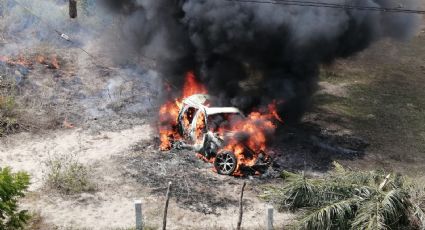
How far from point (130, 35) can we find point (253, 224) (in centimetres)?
1063

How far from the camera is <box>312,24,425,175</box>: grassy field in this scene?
14.1m

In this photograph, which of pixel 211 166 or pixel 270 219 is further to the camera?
pixel 211 166

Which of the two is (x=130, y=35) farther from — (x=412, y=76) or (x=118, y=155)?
(x=412, y=76)

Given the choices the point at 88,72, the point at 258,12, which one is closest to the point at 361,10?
the point at 258,12

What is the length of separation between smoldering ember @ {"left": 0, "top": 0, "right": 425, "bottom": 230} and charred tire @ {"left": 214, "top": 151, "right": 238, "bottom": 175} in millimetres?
33

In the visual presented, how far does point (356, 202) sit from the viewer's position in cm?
844

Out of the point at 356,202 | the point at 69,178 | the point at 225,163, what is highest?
the point at 225,163

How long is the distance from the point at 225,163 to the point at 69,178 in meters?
3.62

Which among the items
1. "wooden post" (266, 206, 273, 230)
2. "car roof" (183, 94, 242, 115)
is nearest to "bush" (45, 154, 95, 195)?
"car roof" (183, 94, 242, 115)

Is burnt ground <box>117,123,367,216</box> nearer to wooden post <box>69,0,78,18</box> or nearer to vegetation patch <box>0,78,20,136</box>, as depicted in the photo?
vegetation patch <box>0,78,20,136</box>

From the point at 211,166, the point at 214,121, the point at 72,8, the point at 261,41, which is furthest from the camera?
the point at 72,8

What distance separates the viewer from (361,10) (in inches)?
579

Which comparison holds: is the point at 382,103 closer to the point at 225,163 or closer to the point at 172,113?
the point at 172,113

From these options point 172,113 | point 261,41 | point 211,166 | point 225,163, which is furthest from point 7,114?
point 261,41
